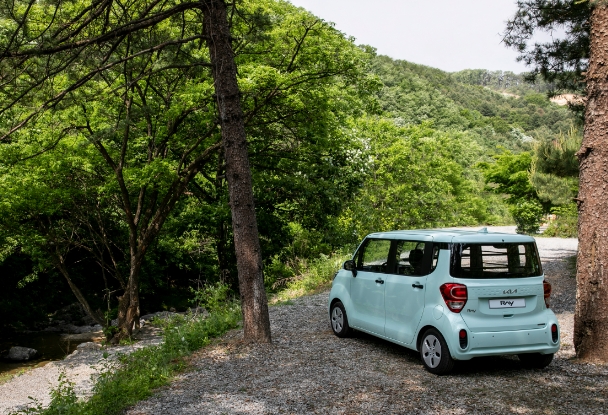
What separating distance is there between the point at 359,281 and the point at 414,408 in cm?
285

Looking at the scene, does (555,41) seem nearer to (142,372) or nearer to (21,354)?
(142,372)

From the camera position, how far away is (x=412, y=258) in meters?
7.04

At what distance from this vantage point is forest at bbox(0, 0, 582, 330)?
12.7 m

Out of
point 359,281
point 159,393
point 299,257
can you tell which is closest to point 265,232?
point 299,257

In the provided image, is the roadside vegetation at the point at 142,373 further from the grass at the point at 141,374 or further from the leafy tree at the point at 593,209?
the leafy tree at the point at 593,209

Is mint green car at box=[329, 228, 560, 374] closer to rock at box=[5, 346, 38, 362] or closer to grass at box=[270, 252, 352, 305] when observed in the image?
grass at box=[270, 252, 352, 305]

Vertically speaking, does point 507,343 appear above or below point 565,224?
above

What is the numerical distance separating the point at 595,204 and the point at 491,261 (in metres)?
1.64

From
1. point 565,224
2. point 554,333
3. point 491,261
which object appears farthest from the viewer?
point 565,224

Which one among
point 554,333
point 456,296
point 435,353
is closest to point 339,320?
point 435,353

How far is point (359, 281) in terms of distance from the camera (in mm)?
8102

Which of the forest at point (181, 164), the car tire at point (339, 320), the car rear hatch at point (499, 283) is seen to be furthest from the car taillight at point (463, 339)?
the forest at point (181, 164)

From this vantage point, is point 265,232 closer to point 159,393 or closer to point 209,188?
point 209,188

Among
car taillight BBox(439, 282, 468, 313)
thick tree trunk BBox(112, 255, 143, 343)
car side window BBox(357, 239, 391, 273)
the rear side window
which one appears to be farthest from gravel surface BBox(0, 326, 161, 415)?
car taillight BBox(439, 282, 468, 313)
